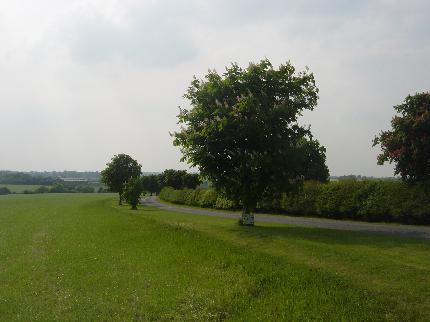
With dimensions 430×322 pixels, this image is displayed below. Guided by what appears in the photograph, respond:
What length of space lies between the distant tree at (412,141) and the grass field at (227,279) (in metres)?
8.84

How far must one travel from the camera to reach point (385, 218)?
27.0m

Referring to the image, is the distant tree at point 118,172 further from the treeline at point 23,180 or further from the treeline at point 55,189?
the treeline at point 23,180

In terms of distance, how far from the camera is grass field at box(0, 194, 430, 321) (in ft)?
31.2

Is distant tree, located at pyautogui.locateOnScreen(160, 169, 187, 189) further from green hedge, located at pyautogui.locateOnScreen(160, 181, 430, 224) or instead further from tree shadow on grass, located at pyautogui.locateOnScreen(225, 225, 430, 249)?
tree shadow on grass, located at pyautogui.locateOnScreen(225, 225, 430, 249)

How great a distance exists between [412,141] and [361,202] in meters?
5.37

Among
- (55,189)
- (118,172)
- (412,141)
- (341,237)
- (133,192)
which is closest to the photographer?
(341,237)

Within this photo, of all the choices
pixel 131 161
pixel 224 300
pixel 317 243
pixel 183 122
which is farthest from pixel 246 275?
pixel 131 161

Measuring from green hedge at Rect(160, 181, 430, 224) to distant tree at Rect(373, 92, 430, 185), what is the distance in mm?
929

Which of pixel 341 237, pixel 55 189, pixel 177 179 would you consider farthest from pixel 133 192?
pixel 55 189

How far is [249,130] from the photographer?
1978cm

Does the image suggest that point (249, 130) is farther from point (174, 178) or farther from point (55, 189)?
point (55, 189)

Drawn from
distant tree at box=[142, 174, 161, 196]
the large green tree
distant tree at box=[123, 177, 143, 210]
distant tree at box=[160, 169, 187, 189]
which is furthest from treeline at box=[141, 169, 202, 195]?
the large green tree

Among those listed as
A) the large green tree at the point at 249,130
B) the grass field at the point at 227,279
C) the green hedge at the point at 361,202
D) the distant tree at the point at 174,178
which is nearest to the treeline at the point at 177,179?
the distant tree at the point at 174,178

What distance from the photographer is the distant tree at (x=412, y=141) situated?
80.5 feet
